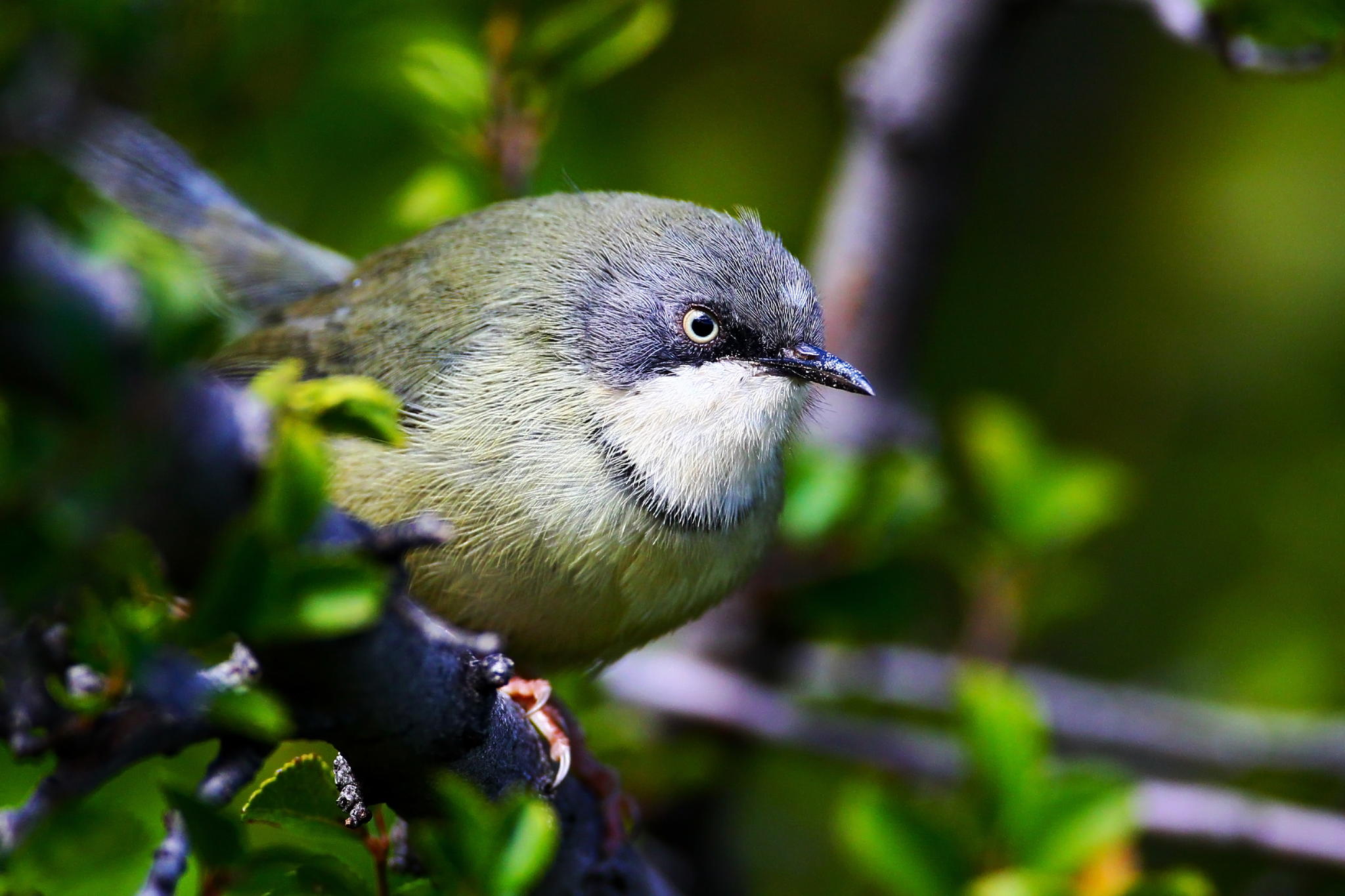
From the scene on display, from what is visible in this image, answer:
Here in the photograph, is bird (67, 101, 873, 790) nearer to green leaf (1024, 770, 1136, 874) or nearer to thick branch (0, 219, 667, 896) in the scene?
thick branch (0, 219, 667, 896)

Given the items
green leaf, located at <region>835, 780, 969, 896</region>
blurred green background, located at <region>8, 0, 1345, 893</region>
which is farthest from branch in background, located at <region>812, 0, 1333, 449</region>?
green leaf, located at <region>835, 780, 969, 896</region>

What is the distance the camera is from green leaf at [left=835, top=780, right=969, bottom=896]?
9.61 ft

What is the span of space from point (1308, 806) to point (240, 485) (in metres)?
4.43

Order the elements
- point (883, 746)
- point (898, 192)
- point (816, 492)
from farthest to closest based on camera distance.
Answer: point (898, 192) < point (883, 746) < point (816, 492)

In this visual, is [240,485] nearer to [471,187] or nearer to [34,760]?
[34,760]

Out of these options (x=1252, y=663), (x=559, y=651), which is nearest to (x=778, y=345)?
(x=559, y=651)

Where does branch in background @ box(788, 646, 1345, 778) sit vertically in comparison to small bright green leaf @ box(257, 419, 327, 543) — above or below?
below

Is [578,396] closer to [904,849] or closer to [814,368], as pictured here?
[814,368]

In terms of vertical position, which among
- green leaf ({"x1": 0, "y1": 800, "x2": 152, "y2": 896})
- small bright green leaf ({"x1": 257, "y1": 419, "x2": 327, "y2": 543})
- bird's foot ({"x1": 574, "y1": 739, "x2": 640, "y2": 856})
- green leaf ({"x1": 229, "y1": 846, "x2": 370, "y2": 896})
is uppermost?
small bright green leaf ({"x1": 257, "y1": 419, "x2": 327, "y2": 543})

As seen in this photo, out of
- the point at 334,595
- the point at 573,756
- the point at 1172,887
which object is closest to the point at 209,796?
the point at 334,595

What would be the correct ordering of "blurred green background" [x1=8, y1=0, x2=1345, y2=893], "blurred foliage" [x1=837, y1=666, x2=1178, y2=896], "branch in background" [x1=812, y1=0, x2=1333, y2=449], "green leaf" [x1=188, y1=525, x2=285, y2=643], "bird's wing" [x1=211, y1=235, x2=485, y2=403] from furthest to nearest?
"blurred green background" [x1=8, y1=0, x2=1345, y2=893]
"branch in background" [x1=812, y1=0, x2=1333, y2=449]
"bird's wing" [x1=211, y1=235, x2=485, y2=403]
"blurred foliage" [x1=837, y1=666, x2=1178, y2=896]
"green leaf" [x1=188, y1=525, x2=285, y2=643]

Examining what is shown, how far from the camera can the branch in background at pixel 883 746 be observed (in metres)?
4.07

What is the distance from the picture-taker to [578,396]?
308cm

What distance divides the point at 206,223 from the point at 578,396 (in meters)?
2.16
